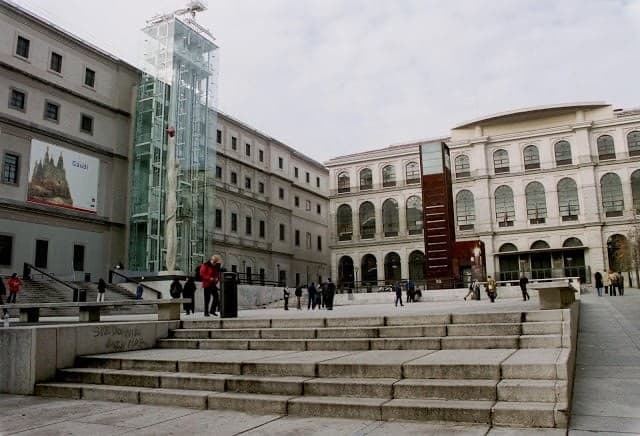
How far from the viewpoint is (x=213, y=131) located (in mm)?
41094

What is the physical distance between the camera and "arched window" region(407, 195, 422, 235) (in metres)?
58.9

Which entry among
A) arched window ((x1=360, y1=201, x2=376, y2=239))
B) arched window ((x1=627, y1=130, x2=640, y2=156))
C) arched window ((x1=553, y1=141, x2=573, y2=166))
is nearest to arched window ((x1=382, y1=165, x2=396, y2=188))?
arched window ((x1=360, y1=201, x2=376, y2=239))

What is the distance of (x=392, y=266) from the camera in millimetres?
60156

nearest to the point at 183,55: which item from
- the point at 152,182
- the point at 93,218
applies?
the point at 152,182

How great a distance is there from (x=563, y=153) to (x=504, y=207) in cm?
779

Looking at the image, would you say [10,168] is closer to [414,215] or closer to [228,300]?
[228,300]

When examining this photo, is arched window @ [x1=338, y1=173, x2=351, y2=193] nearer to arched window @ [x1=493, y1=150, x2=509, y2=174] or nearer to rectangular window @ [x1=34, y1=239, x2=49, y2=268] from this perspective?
arched window @ [x1=493, y1=150, x2=509, y2=174]

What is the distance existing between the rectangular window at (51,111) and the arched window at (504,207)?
1623 inches

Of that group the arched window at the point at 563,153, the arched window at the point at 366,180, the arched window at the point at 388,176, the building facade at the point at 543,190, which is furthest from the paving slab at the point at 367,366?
the arched window at the point at 366,180

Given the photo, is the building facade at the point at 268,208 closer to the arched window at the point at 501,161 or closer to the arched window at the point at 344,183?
the arched window at the point at 344,183

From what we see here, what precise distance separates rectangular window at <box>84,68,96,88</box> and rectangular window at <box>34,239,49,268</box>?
10997mm

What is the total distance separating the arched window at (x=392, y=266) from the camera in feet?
196

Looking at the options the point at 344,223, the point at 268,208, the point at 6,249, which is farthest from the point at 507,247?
the point at 6,249

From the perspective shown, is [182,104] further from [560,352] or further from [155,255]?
[560,352]
